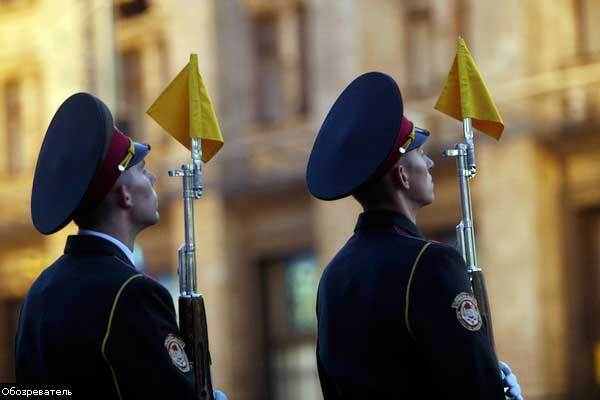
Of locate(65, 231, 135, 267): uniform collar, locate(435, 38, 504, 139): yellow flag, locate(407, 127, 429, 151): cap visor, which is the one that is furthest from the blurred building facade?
locate(65, 231, 135, 267): uniform collar

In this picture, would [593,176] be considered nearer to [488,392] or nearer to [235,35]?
[235,35]

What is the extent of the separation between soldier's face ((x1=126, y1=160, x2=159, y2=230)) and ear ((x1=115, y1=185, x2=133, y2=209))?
0.02 metres

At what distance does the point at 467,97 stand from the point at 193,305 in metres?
1.42

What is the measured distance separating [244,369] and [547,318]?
523 cm

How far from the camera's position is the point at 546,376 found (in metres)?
19.0

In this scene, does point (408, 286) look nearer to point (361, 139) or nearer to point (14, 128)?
point (361, 139)

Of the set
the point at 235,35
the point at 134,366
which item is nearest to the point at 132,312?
the point at 134,366

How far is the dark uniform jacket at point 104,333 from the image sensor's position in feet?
17.7

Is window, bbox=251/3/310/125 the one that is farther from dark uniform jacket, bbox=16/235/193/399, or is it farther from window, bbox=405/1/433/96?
dark uniform jacket, bbox=16/235/193/399

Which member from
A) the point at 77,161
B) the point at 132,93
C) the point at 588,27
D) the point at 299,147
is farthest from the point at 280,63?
the point at 77,161

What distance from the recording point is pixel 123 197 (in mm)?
5844

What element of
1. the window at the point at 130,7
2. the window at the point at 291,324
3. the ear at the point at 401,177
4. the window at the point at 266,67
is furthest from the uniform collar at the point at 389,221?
the window at the point at 130,7

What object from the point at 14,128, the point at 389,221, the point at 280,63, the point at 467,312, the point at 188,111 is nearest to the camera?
the point at 467,312

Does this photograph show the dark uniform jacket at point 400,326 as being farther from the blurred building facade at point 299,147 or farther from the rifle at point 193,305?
the blurred building facade at point 299,147
